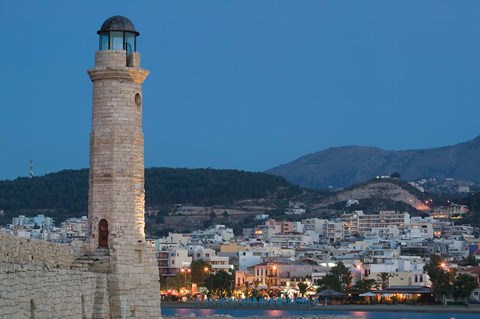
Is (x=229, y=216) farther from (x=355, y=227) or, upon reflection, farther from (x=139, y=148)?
(x=139, y=148)

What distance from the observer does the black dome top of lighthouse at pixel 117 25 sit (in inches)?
924

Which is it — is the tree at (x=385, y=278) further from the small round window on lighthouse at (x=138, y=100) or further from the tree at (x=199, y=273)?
the small round window on lighthouse at (x=138, y=100)

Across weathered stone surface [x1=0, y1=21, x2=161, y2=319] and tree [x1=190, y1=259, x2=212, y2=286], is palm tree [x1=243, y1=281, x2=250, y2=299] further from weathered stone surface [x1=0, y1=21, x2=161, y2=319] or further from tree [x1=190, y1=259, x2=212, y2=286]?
weathered stone surface [x1=0, y1=21, x2=161, y2=319]

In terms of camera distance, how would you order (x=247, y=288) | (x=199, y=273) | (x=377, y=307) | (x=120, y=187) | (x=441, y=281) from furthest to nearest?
(x=199, y=273) → (x=247, y=288) → (x=441, y=281) → (x=377, y=307) → (x=120, y=187)

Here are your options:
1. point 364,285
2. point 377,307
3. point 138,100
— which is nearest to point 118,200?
point 138,100

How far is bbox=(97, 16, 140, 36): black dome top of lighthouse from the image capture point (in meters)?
23.5

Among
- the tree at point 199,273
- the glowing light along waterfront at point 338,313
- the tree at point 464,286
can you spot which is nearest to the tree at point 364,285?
the tree at point 464,286

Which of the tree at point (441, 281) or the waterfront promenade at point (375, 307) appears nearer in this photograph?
the waterfront promenade at point (375, 307)

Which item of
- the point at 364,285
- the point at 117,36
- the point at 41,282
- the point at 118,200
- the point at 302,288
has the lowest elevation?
the point at 41,282

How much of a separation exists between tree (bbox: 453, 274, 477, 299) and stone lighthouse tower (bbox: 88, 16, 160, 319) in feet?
226

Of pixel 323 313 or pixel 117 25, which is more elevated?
pixel 117 25

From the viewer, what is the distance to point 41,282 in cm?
1673

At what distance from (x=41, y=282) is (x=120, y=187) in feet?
19.2

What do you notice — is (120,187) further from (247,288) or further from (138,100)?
(247,288)
